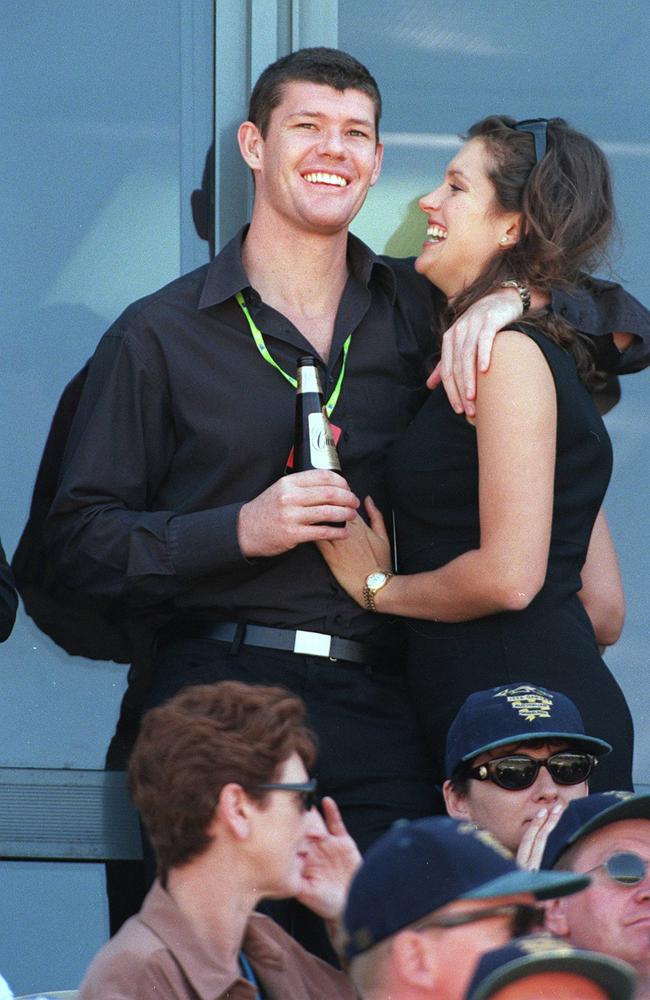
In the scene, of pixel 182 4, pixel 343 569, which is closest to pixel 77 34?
pixel 182 4

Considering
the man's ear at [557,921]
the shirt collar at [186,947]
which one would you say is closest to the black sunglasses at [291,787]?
the shirt collar at [186,947]

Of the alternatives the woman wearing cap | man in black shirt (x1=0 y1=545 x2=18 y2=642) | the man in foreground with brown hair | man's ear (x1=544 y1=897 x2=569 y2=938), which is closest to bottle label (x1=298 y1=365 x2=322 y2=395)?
the woman wearing cap

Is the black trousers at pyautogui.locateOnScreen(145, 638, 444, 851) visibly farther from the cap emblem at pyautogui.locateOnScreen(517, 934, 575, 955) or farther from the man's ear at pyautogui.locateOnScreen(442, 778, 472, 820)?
the cap emblem at pyautogui.locateOnScreen(517, 934, 575, 955)

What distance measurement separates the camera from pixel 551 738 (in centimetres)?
314

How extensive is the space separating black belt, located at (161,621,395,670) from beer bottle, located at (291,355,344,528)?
0.86ft

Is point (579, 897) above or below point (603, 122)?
below

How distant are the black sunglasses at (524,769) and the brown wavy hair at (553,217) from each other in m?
0.82

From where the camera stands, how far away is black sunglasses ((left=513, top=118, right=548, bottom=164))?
372 cm

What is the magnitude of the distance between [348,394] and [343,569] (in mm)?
421

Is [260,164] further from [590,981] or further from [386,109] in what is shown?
[590,981]

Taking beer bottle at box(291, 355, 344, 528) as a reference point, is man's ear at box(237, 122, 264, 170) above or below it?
above

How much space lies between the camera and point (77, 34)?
15.0 ft

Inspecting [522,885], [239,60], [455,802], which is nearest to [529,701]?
[455,802]

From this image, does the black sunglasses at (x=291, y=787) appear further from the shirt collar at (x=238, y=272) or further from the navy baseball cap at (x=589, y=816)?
the shirt collar at (x=238, y=272)
